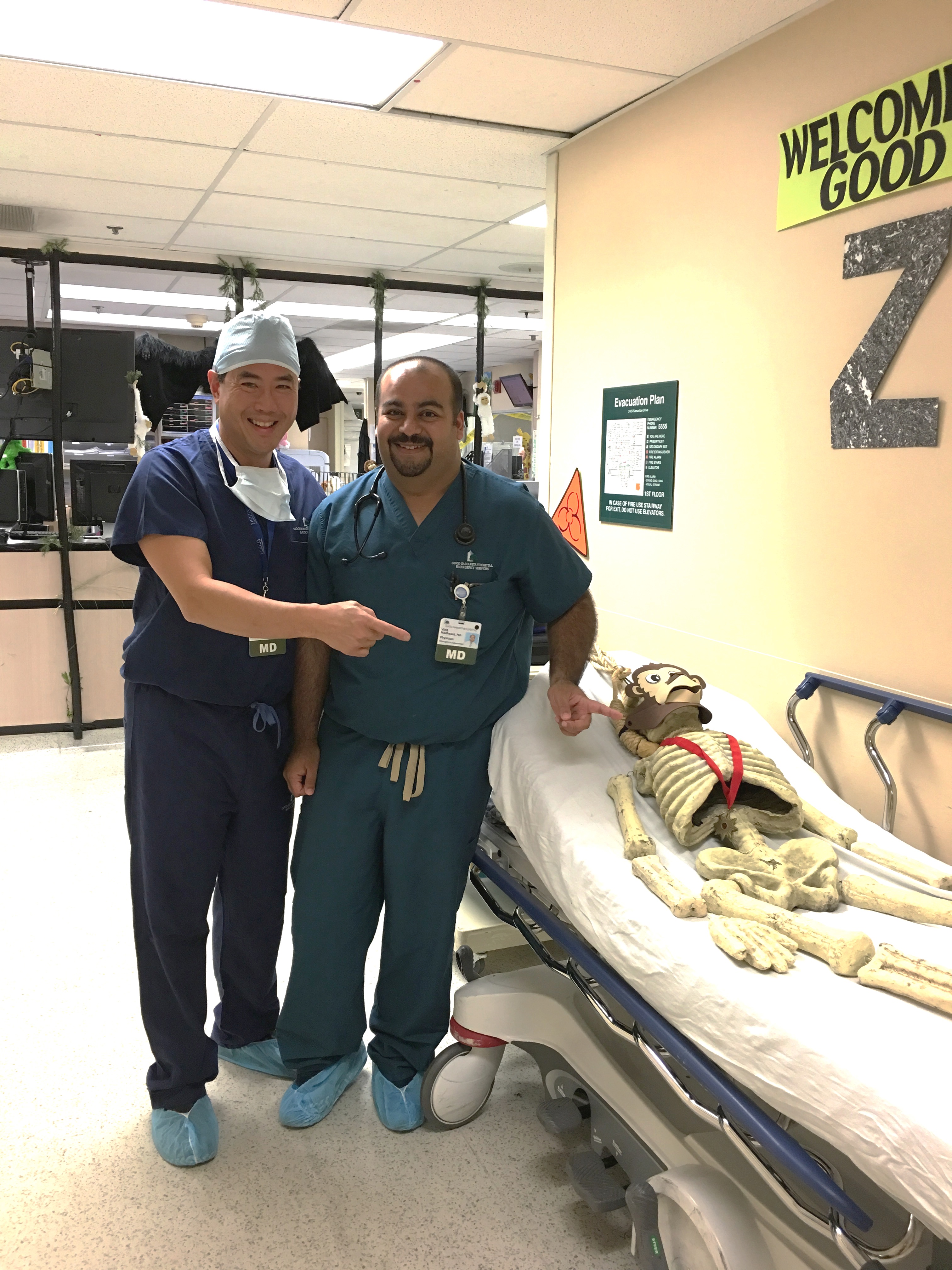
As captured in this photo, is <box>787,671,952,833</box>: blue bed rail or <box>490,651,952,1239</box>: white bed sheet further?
<box>787,671,952,833</box>: blue bed rail

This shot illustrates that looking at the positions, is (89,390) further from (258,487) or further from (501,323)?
(501,323)

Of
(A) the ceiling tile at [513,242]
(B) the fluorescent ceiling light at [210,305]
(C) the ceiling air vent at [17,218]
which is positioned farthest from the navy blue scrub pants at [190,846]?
(B) the fluorescent ceiling light at [210,305]

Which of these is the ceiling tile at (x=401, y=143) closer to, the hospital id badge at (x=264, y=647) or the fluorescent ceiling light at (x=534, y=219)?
the fluorescent ceiling light at (x=534, y=219)

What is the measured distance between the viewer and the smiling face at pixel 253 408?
1935 millimetres

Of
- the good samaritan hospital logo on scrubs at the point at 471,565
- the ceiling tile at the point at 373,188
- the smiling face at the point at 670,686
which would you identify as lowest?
the smiling face at the point at 670,686

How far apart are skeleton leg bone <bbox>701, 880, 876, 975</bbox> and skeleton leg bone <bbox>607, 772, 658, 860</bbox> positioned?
0.13 m

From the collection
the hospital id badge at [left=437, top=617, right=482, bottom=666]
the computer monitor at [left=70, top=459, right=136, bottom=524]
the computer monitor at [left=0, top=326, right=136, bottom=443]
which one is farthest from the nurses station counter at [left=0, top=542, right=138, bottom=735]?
the hospital id badge at [left=437, top=617, right=482, bottom=666]

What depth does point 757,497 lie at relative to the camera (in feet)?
8.13

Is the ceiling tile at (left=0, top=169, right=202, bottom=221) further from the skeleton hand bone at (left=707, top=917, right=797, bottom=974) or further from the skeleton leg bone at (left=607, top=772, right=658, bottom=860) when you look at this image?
the skeleton hand bone at (left=707, top=917, right=797, bottom=974)

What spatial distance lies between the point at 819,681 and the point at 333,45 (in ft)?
6.64

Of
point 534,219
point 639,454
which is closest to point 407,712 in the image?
point 639,454

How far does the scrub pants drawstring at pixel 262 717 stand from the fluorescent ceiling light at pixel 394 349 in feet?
19.8

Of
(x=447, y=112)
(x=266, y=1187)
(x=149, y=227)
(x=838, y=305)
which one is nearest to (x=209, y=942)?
(x=266, y=1187)

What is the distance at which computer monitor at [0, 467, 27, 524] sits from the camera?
4.95 m
